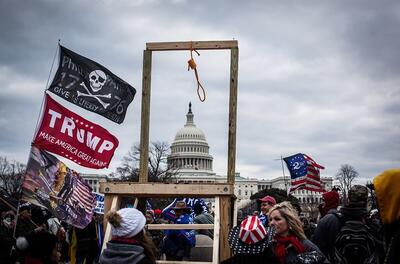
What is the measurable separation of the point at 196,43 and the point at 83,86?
1912 millimetres

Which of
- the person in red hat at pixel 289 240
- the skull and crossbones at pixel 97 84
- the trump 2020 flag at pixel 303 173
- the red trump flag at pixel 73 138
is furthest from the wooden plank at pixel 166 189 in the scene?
the trump 2020 flag at pixel 303 173

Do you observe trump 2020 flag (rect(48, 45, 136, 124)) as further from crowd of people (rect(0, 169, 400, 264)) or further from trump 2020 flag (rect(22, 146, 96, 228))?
crowd of people (rect(0, 169, 400, 264))

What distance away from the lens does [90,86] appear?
723 centimetres

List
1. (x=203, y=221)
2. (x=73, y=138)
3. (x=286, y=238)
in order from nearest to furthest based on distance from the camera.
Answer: (x=286, y=238) → (x=73, y=138) → (x=203, y=221)

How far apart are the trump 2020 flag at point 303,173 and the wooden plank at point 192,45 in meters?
11.1

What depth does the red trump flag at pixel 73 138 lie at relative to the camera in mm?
6781

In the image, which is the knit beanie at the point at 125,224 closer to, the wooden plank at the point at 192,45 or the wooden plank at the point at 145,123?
the wooden plank at the point at 145,123

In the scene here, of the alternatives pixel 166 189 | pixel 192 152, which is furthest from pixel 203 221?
pixel 192 152

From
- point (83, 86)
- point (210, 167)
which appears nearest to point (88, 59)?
point (83, 86)

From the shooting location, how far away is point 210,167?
131375mm

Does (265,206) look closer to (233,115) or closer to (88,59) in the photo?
(233,115)

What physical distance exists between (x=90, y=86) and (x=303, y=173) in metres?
10.9

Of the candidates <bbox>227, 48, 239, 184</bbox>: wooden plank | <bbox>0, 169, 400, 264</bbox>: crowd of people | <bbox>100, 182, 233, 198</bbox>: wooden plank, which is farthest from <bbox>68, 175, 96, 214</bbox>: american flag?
Result: <bbox>227, 48, 239, 184</bbox>: wooden plank

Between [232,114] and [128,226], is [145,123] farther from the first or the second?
[128,226]
